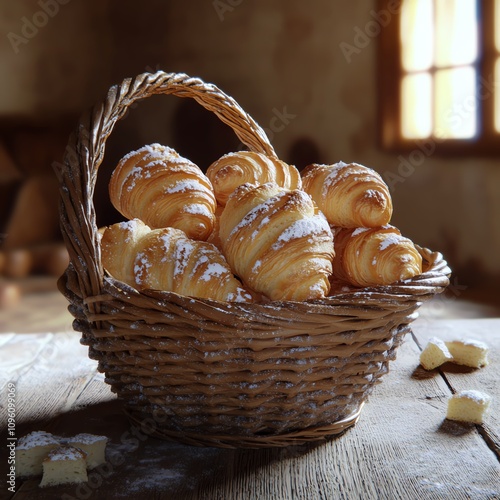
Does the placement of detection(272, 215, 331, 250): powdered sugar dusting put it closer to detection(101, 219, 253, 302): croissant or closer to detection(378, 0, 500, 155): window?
detection(101, 219, 253, 302): croissant

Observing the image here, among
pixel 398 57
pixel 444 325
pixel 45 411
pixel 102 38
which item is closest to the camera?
pixel 45 411

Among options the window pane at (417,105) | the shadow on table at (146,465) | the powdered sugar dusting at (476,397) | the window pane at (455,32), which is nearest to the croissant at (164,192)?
the shadow on table at (146,465)

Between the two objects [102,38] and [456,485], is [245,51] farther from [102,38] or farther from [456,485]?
[456,485]

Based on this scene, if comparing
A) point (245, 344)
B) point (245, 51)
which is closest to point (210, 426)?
point (245, 344)

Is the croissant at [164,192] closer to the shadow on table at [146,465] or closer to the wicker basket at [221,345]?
the wicker basket at [221,345]

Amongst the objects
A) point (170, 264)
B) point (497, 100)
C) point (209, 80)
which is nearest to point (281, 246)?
point (170, 264)

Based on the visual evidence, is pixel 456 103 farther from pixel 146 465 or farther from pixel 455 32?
pixel 146 465

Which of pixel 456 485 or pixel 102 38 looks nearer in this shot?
pixel 456 485

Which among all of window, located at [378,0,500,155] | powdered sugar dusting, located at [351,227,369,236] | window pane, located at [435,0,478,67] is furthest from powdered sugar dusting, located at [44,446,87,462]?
window pane, located at [435,0,478,67]
